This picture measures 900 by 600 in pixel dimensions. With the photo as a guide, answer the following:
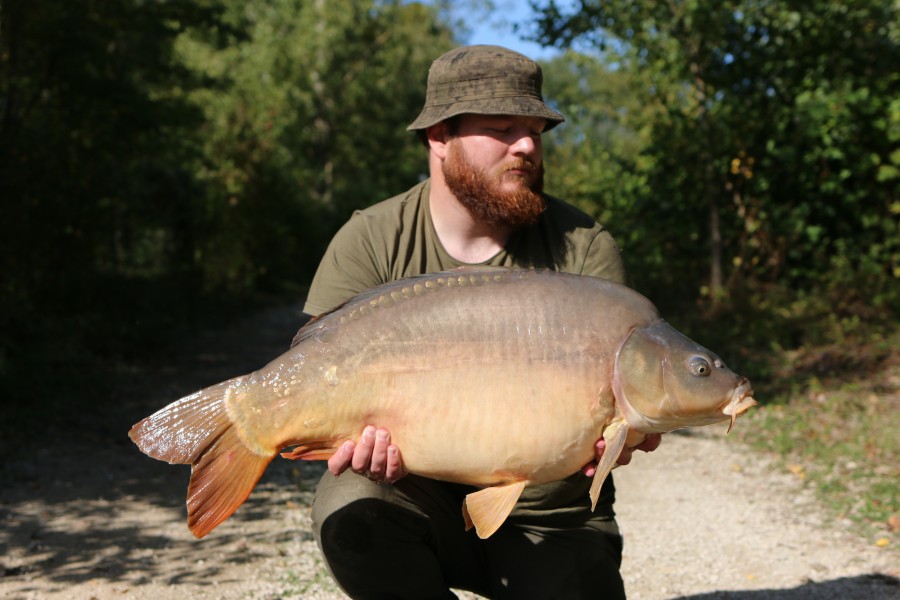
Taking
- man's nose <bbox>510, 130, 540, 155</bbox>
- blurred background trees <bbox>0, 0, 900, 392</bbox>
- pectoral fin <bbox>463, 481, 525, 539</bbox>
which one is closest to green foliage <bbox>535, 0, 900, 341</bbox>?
blurred background trees <bbox>0, 0, 900, 392</bbox>

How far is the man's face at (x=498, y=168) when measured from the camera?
9.29 ft

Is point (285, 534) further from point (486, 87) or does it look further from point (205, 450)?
point (486, 87)

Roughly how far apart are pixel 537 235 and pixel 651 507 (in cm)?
269

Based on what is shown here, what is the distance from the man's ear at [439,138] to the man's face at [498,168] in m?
0.04

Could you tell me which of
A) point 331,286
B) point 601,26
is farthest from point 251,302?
point 331,286

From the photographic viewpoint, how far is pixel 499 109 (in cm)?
279

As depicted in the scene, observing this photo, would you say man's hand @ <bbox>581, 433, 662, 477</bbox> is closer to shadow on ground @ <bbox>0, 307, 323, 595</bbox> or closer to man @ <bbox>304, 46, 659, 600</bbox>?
man @ <bbox>304, 46, 659, 600</bbox>

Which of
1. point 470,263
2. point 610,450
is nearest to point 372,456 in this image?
point 610,450

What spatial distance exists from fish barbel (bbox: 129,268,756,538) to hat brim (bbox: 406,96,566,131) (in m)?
0.64

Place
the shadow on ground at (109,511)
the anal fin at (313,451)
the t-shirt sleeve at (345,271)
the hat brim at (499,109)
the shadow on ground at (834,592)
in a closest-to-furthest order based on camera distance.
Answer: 1. the anal fin at (313,451)
2. the hat brim at (499,109)
3. the t-shirt sleeve at (345,271)
4. the shadow on ground at (834,592)
5. the shadow on ground at (109,511)

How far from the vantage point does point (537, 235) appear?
119 inches

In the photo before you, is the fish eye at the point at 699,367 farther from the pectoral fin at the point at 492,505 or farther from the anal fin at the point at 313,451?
the anal fin at the point at 313,451

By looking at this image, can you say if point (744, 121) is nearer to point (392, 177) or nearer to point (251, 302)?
point (251, 302)

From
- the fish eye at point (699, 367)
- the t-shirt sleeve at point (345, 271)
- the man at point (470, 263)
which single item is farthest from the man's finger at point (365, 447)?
the fish eye at point (699, 367)
